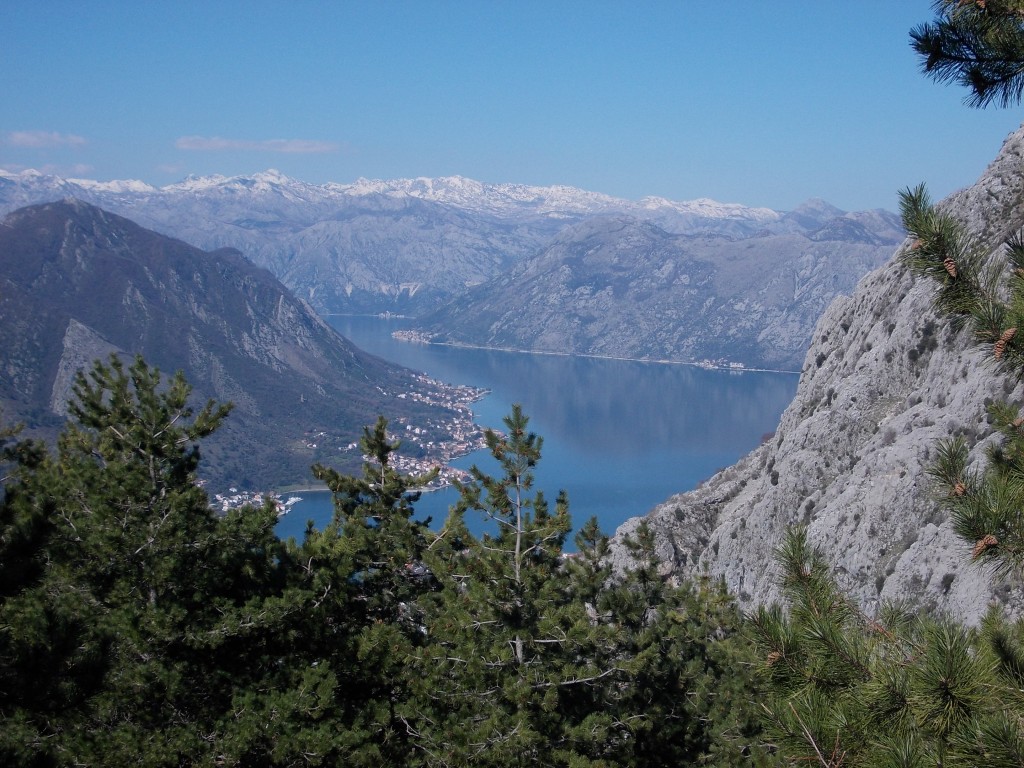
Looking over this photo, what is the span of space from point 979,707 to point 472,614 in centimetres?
775

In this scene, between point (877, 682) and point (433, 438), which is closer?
point (877, 682)

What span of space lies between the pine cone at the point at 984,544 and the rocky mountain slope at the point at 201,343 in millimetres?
97561

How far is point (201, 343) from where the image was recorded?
152500 mm

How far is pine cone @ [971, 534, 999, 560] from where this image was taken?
3.94m

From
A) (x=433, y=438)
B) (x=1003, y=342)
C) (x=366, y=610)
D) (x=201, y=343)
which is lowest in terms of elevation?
(x=433, y=438)

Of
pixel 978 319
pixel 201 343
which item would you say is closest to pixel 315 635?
pixel 978 319

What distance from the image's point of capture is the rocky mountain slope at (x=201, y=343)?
111938 millimetres

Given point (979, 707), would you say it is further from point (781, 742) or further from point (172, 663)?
point (172, 663)

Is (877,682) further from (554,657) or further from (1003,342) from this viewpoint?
(554,657)

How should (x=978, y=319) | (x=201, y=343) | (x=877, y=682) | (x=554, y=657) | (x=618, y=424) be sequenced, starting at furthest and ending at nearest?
1. (x=201, y=343)
2. (x=618, y=424)
3. (x=554, y=657)
4. (x=978, y=319)
5. (x=877, y=682)

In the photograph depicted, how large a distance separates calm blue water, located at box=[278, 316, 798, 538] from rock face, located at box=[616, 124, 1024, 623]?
21115mm

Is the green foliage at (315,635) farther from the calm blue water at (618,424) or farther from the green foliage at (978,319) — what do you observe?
the calm blue water at (618,424)

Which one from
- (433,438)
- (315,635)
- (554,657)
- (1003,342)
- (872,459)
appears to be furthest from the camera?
(433,438)

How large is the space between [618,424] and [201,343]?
85.7m
